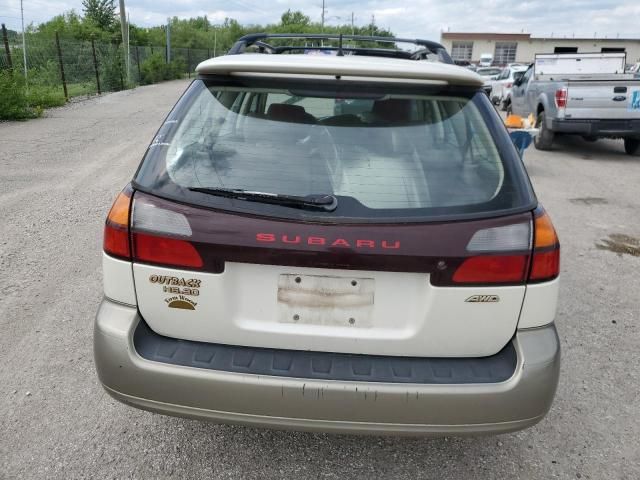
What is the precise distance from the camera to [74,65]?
64.8 ft

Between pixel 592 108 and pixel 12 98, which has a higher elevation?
pixel 592 108

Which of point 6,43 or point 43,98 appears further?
point 43,98

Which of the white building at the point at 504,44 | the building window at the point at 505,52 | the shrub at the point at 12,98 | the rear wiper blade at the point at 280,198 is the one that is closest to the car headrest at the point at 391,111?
the rear wiper blade at the point at 280,198

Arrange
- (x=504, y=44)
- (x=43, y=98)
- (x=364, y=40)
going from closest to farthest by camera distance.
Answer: (x=364, y=40), (x=43, y=98), (x=504, y=44)

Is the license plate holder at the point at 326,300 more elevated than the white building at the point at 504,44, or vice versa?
the white building at the point at 504,44

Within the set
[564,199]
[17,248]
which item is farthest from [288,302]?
[564,199]

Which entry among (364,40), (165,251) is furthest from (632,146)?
(165,251)

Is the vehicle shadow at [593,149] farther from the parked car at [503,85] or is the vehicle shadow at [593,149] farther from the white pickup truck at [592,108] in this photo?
the parked car at [503,85]

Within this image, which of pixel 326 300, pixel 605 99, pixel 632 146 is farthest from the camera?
pixel 632 146

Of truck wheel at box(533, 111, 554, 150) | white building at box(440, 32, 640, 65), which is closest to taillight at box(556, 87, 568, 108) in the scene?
truck wheel at box(533, 111, 554, 150)

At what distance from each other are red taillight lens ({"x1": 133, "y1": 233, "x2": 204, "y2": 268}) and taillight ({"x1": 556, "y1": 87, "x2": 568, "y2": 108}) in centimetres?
996

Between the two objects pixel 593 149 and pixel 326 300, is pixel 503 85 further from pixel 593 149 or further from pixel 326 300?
pixel 326 300

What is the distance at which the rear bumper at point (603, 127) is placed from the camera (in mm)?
10163

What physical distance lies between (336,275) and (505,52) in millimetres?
93236
